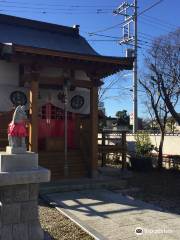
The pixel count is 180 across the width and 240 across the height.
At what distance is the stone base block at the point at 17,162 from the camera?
235 inches

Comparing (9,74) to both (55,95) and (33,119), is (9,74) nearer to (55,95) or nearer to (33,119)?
(55,95)

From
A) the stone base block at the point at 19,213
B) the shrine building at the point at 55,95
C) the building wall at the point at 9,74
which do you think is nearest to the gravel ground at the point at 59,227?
the stone base block at the point at 19,213

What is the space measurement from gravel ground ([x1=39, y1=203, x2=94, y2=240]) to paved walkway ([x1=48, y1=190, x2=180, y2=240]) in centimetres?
16

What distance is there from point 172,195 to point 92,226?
13.6 ft

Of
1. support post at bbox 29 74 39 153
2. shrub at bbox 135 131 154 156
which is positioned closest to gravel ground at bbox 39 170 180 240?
support post at bbox 29 74 39 153

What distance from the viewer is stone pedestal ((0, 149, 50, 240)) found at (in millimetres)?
5934

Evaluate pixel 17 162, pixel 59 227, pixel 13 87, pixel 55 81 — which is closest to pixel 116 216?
pixel 59 227

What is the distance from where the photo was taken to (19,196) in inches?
239

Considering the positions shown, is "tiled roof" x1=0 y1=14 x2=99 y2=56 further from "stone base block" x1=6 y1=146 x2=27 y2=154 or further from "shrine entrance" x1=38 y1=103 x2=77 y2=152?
"stone base block" x1=6 y1=146 x2=27 y2=154

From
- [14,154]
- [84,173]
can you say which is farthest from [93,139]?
[14,154]

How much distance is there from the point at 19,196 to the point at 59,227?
2.00 m

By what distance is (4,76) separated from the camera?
13.1 meters

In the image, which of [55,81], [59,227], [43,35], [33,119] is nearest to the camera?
[59,227]

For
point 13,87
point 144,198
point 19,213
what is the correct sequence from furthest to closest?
point 13,87 → point 144,198 → point 19,213
